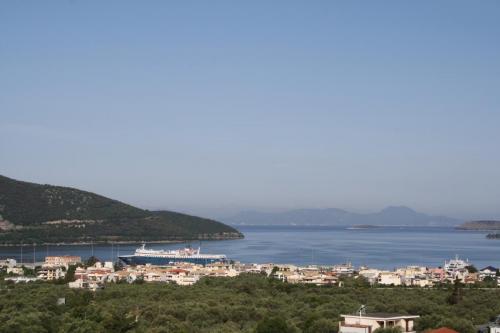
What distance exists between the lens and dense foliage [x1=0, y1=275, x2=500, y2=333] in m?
13.4

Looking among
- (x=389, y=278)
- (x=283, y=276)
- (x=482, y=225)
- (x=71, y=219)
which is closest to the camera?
(x=389, y=278)

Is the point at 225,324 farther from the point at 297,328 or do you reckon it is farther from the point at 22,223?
the point at 22,223

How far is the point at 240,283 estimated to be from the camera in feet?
73.9

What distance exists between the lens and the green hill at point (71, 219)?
76.7 m

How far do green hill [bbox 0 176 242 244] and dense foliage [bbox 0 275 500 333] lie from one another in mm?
54378

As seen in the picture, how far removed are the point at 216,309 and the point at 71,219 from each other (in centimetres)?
7041

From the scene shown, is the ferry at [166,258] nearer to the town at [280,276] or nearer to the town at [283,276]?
the town at [280,276]

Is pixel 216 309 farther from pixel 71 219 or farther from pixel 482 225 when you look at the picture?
pixel 482 225

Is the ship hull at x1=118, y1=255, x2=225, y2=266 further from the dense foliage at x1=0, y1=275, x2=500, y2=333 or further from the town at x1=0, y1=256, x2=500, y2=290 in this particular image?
the dense foliage at x1=0, y1=275, x2=500, y2=333

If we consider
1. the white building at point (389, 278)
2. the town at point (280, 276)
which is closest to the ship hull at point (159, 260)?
the town at point (280, 276)

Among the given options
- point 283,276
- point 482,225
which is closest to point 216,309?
point 283,276

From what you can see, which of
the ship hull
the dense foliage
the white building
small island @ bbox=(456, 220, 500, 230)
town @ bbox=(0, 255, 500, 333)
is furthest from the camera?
small island @ bbox=(456, 220, 500, 230)

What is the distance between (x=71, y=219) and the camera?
3278 inches

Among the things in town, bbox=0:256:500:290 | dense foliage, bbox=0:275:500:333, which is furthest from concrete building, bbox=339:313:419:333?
town, bbox=0:256:500:290
